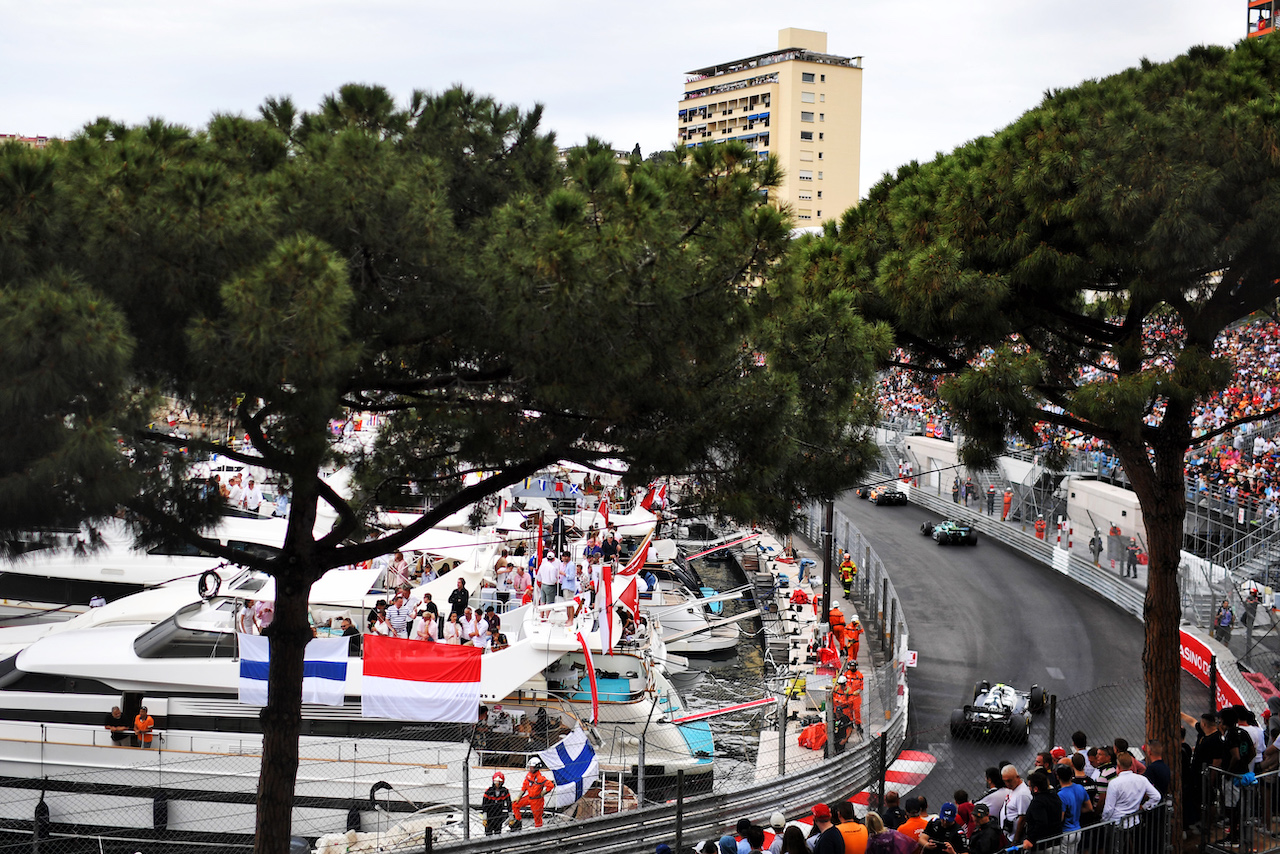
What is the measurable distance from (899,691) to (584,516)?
13642mm

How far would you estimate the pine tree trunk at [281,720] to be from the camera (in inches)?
406

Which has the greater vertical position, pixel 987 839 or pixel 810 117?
pixel 810 117

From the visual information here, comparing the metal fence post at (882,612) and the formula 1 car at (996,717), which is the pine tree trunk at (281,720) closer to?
the formula 1 car at (996,717)

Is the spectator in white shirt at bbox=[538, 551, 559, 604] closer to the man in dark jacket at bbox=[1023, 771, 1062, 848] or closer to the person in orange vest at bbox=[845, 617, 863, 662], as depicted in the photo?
the person in orange vest at bbox=[845, 617, 863, 662]

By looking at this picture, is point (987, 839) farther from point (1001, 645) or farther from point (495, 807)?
point (1001, 645)

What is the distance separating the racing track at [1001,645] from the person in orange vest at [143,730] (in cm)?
1079

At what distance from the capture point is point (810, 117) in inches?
4547

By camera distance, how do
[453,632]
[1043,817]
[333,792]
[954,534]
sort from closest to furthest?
[1043,817] < [333,792] < [453,632] < [954,534]

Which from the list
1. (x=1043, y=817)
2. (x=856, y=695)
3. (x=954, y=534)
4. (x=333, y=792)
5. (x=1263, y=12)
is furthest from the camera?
(x=1263, y=12)

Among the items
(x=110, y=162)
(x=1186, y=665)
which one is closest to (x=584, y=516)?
(x=1186, y=665)

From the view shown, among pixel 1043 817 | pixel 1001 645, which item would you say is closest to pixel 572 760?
pixel 1043 817

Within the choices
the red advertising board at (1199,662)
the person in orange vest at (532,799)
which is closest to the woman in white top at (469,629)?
the person in orange vest at (532,799)

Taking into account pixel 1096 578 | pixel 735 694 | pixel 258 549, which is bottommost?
pixel 735 694

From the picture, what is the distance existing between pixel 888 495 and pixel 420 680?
3660 cm
